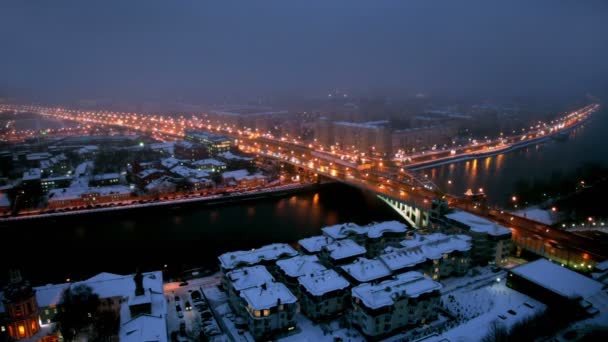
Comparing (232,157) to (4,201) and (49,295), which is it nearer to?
(4,201)

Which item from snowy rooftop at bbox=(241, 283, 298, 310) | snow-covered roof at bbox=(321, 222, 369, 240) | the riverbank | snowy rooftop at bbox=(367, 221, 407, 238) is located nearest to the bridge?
snowy rooftop at bbox=(367, 221, 407, 238)

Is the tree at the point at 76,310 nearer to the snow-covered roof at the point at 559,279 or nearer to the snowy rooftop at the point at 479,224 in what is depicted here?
the snow-covered roof at the point at 559,279

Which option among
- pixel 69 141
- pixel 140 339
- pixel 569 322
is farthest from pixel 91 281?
pixel 69 141

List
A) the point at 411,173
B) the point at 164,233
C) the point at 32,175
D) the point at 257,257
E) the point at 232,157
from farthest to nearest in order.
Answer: the point at 232,157
the point at 411,173
the point at 32,175
the point at 164,233
the point at 257,257

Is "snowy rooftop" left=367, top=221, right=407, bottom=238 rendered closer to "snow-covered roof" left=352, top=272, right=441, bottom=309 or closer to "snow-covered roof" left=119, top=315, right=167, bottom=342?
"snow-covered roof" left=352, top=272, right=441, bottom=309

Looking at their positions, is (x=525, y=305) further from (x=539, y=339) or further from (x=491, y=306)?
(x=539, y=339)

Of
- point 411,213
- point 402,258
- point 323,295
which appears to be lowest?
point 411,213

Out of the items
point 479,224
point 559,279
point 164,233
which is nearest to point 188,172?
point 164,233
